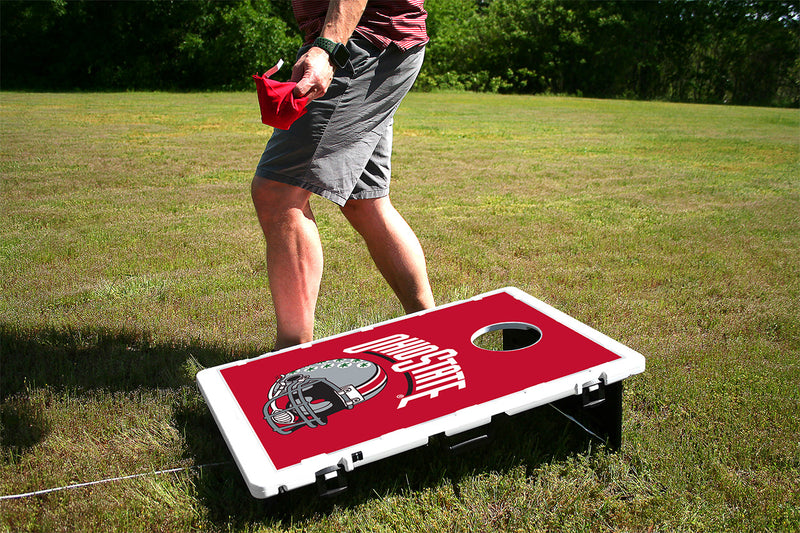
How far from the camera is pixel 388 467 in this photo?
167 cm

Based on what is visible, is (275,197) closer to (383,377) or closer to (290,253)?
(290,253)

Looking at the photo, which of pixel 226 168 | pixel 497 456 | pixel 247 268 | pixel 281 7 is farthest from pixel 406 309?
pixel 281 7

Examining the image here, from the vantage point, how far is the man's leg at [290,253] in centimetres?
186

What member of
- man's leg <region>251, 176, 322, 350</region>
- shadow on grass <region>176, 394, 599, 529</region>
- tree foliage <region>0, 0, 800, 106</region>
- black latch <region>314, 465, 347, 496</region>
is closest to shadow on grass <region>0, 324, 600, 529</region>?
shadow on grass <region>176, 394, 599, 529</region>

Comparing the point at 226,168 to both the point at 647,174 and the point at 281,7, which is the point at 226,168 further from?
the point at 281,7

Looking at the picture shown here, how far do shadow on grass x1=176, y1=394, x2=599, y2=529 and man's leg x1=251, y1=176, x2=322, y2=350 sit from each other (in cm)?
39

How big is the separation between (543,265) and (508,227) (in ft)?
2.78

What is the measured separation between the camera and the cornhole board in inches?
55.1

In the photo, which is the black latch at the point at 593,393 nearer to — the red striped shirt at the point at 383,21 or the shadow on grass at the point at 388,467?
the shadow on grass at the point at 388,467

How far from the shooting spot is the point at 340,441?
4.66 ft

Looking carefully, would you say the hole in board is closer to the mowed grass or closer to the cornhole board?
the cornhole board

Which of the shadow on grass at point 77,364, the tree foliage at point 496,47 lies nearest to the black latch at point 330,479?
the shadow on grass at point 77,364

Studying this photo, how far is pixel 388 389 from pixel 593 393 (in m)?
0.56

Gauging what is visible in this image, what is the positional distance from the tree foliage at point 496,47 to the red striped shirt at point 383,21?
23.8 meters
